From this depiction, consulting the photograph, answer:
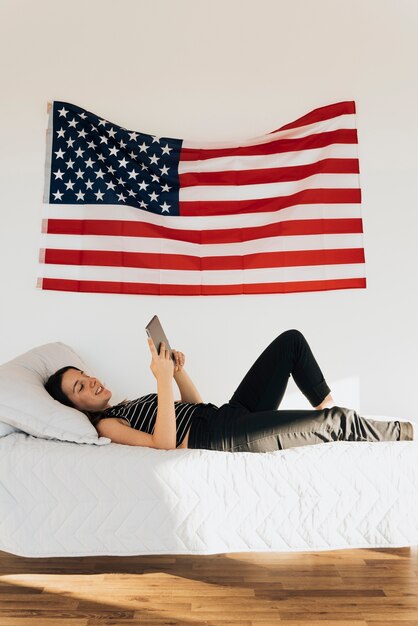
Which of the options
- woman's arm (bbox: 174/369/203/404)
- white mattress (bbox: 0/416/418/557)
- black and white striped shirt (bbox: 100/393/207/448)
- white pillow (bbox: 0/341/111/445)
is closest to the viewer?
white mattress (bbox: 0/416/418/557)

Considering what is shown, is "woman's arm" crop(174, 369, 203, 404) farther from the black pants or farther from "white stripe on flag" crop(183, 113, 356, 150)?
"white stripe on flag" crop(183, 113, 356, 150)

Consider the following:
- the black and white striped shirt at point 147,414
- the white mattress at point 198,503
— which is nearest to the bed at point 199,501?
the white mattress at point 198,503

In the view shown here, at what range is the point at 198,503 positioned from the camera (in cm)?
183

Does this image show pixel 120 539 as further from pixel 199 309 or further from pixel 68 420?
pixel 199 309

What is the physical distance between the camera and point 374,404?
3164mm

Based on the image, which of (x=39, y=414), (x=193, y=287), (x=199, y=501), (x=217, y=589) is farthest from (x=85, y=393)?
(x=193, y=287)

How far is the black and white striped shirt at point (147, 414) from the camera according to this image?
7.06ft

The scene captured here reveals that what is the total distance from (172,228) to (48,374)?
1.04 m

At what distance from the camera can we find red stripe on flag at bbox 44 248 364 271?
3.09 metres

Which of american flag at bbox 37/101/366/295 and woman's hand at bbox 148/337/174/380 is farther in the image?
american flag at bbox 37/101/366/295

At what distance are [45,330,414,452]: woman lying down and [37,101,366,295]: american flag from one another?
2.69 feet

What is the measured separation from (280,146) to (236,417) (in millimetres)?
1579

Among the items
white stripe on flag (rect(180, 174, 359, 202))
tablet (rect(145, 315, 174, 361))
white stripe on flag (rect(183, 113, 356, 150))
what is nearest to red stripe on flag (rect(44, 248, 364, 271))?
white stripe on flag (rect(180, 174, 359, 202))

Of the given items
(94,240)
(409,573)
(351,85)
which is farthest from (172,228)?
(409,573)
